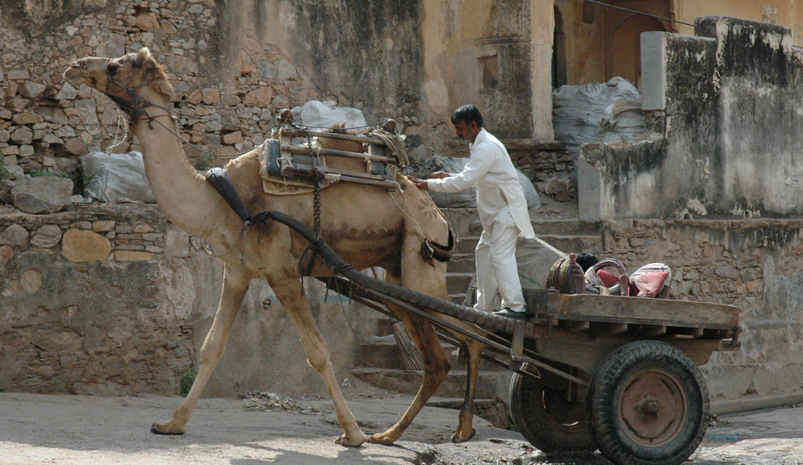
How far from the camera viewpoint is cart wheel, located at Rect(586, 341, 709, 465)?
641cm

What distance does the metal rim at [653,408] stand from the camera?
6.59m

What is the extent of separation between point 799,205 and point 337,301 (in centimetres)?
651

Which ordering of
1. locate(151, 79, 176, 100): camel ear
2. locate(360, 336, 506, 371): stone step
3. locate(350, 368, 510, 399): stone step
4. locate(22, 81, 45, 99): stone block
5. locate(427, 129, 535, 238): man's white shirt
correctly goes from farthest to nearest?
1. locate(360, 336, 506, 371): stone step
2. locate(22, 81, 45, 99): stone block
3. locate(350, 368, 510, 399): stone step
4. locate(427, 129, 535, 238): man's white shirt
5. locate(151, 79, 176, 100): camel ear

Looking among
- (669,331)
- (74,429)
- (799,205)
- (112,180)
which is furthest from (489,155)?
(799,205)

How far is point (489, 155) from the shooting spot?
6801 mm

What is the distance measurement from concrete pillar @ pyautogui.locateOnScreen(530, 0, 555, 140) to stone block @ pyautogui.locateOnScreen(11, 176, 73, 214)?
6615 millimetres

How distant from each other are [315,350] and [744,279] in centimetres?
688

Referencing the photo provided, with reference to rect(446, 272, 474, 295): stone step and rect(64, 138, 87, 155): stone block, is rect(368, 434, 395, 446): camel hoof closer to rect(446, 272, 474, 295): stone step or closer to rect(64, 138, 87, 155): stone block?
rect(446, 272, 474, 295): stone step

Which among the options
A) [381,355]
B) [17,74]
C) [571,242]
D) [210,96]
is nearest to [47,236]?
[17,74]

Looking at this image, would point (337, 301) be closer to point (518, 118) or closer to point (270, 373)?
point (270, 373)

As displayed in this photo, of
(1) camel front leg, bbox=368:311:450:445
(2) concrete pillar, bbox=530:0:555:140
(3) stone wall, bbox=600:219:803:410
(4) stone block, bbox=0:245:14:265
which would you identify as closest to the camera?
(1) camel front leg, bbox=368:311:450:445

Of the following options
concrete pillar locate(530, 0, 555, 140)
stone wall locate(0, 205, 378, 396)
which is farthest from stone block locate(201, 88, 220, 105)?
concrete pillar locate(530, 0, 555, 140)

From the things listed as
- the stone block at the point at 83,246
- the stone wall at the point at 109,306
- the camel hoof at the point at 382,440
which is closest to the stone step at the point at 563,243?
the stone wall at the point at 109,306

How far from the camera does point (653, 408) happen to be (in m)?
6.59
